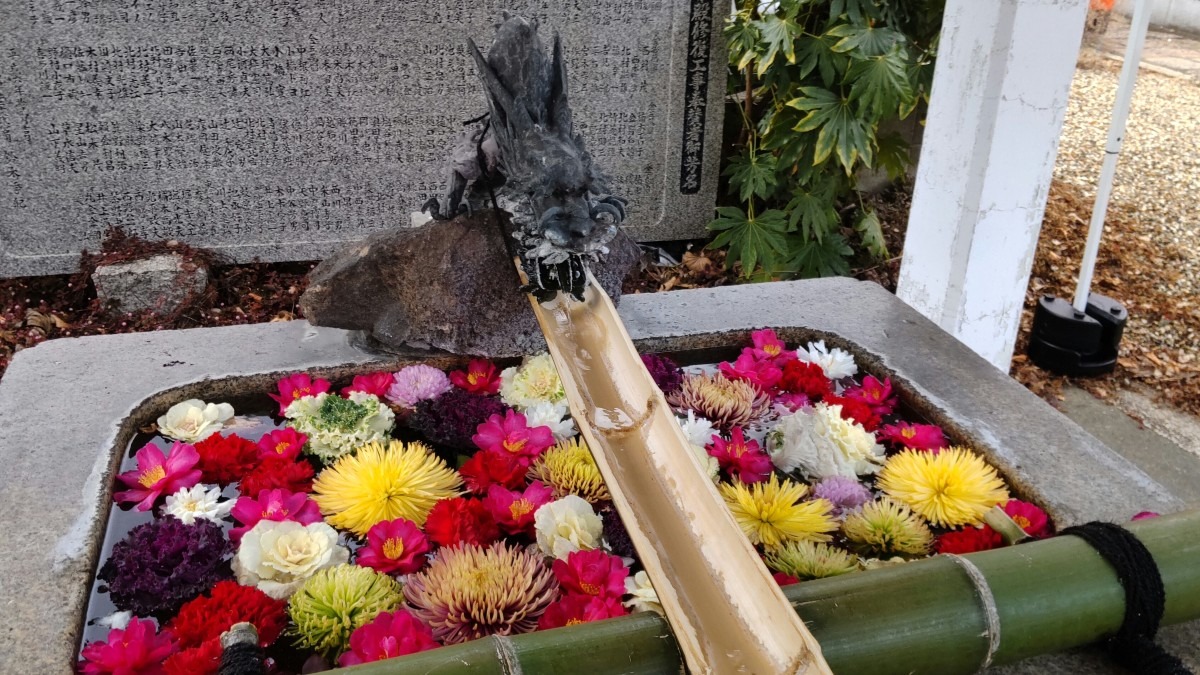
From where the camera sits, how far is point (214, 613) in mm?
1586

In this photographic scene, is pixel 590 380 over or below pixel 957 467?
over

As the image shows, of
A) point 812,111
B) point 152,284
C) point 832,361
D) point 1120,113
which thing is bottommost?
point 152,284

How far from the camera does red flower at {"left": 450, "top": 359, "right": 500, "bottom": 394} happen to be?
245 cm

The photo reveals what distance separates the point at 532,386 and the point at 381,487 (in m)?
0.58

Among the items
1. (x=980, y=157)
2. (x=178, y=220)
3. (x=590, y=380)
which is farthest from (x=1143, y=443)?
(x=178, y=220)

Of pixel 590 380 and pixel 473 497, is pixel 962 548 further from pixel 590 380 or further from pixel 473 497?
pixel 473 497

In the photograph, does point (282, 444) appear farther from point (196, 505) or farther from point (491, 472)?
point (491, 472)

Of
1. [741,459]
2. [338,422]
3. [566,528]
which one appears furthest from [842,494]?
[338,422]

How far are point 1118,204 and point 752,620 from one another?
20.6 ft

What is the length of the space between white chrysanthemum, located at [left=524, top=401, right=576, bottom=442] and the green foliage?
233cm

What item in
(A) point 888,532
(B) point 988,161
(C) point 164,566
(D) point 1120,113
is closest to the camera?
(C) point 164,566

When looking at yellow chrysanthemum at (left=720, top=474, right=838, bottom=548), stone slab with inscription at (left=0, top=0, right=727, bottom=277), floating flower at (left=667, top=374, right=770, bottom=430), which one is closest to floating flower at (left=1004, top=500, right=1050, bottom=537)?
yellow chrysanthemum at (left=720, top=474, right=838, bottom=548)

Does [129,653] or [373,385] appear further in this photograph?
[373,385]

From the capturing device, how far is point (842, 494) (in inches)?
79.4
